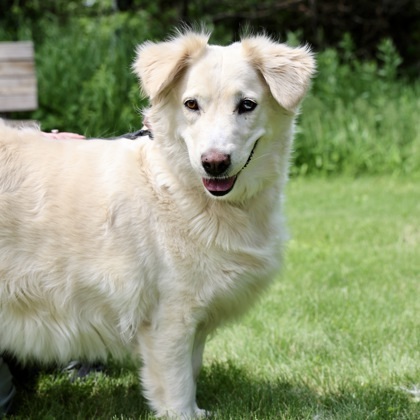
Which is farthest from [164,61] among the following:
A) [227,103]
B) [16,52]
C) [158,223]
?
[16,52]

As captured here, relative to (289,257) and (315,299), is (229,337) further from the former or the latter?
(289,257)

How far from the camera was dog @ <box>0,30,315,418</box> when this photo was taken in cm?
291

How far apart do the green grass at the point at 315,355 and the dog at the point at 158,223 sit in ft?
1.57

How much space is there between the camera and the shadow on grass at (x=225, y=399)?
3172 mm

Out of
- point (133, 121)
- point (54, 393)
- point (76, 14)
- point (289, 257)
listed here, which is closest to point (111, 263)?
point (54, 393)

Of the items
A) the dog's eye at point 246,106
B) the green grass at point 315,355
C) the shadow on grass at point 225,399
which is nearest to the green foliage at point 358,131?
the green grass at point 315,355

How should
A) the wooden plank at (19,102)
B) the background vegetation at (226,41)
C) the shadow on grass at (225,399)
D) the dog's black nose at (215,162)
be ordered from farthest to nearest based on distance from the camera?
the background vegetation at (226,41) → the wooden plank at (19,102) → the shadow on grass at (225,399) → the dog's black nose at (215,162)

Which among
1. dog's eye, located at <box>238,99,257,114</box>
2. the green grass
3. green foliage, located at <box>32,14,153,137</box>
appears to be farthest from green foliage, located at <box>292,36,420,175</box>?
dog's eye, located at <box>238,99,257,114</box>

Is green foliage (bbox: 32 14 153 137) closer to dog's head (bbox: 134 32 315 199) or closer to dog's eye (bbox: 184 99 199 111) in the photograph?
dog's head (bbox: 134 32 315 199)

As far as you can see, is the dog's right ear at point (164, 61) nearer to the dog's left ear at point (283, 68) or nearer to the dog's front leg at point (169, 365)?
the dog's left ear at point (283, 68)

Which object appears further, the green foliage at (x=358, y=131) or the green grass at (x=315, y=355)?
the green foliage at (x=358, y=131)

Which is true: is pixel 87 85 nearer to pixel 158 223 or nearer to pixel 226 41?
pixel 226 41

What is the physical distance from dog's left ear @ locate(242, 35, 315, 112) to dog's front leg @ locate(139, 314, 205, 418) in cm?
97

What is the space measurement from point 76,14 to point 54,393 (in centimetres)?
1025
